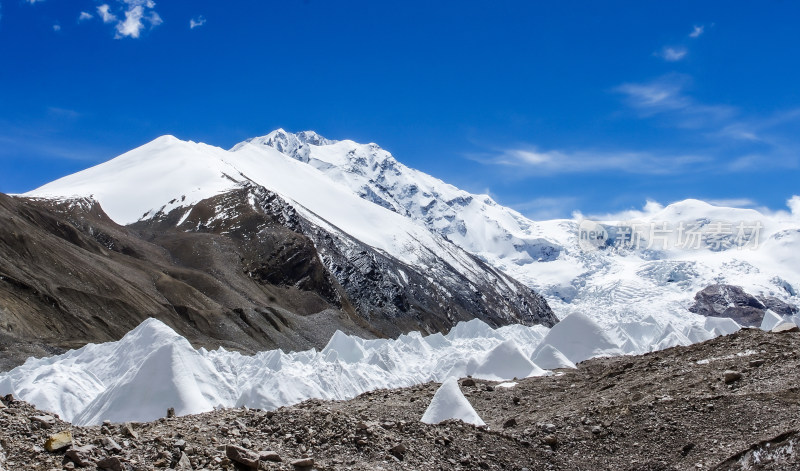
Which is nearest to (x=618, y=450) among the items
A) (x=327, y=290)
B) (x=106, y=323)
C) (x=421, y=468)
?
(x=421, y=468)

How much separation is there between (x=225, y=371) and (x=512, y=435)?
2454 cm

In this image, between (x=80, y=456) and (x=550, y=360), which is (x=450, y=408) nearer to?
(x=80, y=456)

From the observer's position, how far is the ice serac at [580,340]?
3259 cm

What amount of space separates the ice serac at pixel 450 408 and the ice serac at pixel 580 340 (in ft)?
53.9

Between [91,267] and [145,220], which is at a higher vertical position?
[145,220]

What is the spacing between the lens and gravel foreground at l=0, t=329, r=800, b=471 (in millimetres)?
9938

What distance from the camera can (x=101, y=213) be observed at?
13150cm

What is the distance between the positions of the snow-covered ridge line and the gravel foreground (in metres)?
5.40

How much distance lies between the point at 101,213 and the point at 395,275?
6538cm

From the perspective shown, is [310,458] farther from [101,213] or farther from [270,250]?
[101,213]

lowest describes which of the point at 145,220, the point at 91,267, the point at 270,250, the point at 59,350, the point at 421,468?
the point at 421,468

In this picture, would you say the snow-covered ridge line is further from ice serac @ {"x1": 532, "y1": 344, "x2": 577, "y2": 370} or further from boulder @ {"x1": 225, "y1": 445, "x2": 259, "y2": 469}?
boulder @ {"x1": 225, "y1": 445, "x2": 259, "y2": 469}

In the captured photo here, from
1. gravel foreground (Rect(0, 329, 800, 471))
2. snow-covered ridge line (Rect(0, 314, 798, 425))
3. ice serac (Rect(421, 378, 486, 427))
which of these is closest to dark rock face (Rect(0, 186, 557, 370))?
snow-covered ridge line (Rect(0, 314, 798, 425))

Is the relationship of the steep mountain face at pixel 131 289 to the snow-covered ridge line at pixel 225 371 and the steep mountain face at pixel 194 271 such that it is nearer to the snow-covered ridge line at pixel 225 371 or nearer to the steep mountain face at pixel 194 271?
the steep mountain face at pixel 194 271
